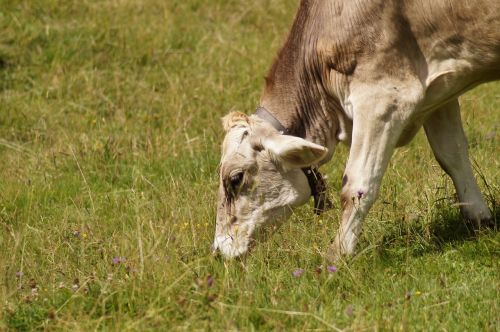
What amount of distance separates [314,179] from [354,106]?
685 millimetres

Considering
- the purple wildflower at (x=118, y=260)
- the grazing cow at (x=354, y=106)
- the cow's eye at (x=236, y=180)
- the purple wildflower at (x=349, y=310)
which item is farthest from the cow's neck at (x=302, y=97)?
the purple wildflower at (x=349, y=310)

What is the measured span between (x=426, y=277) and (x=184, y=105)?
4.39m

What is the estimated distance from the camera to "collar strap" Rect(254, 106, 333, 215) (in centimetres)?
690

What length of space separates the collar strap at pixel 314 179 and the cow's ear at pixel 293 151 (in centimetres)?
17

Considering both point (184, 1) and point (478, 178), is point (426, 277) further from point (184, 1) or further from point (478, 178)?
point (184, 1)

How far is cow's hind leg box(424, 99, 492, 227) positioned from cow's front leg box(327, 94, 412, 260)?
2.40 ft

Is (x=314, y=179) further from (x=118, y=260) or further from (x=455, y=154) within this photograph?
(x=118, y=260)

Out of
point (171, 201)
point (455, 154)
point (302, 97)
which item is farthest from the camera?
point (171, 201)

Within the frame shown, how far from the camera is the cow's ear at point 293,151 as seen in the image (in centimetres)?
654

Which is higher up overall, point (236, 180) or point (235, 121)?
point (235, 121)

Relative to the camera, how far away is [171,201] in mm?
7609

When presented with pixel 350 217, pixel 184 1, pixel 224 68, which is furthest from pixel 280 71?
pixel 184 1

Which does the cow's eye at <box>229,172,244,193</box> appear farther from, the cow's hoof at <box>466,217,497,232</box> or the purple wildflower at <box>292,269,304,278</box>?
the cow's hoof at <box>466,217,497,232</box>

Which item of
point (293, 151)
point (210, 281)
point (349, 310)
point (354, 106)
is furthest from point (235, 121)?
point (349, 310)
